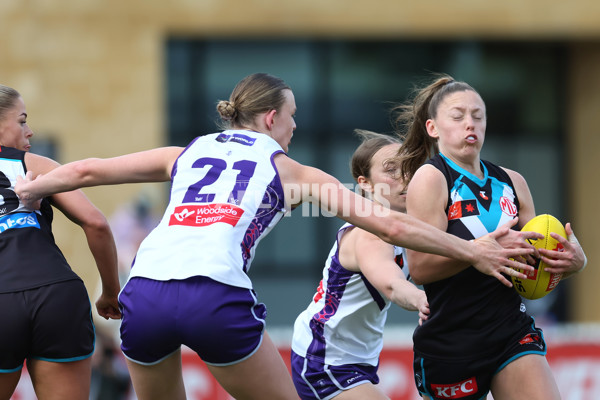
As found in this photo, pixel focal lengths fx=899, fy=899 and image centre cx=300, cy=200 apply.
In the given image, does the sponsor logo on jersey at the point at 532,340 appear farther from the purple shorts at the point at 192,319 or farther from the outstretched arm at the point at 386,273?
the purple shorts at the point at 192,319

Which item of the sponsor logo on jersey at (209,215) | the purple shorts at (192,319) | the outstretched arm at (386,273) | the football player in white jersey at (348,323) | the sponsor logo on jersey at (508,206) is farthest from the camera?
the football player in white jersey at (348,323)

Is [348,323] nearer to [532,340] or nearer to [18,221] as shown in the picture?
[532,340]

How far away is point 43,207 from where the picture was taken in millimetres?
4441

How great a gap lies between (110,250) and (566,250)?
2.23 meters

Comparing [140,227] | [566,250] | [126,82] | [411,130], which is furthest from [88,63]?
[566,250]

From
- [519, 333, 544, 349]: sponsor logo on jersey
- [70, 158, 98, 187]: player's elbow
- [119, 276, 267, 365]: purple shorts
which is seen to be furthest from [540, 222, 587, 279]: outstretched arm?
[70, 158, 98, 187]: player's elbow

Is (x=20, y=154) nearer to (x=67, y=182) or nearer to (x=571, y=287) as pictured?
(x=67, y=182)

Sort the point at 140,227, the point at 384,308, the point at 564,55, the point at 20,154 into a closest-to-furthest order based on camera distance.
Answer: the point at 20,154 < the point at 384,308 < the point at 140,227 < the point at 564,55

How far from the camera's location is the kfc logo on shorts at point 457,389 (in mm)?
4254

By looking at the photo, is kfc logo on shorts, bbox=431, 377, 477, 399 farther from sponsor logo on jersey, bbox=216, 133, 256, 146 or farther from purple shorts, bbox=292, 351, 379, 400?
sponsor logo on jersey, bbox=216, 133, 256, 146

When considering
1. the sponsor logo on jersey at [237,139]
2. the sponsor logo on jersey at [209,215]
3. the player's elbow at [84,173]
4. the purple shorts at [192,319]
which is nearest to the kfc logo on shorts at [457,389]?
the purple shorts at [192,319]

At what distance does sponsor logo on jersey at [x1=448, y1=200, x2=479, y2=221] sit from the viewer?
4.22 meters

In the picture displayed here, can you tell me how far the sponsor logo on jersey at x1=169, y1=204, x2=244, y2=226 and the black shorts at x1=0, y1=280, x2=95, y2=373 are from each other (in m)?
0.75

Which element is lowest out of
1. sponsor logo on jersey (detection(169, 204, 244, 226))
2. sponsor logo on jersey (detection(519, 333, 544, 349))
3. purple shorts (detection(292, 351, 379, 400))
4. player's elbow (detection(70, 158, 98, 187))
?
purple shorts (detection(292, 351, 379, 400))
